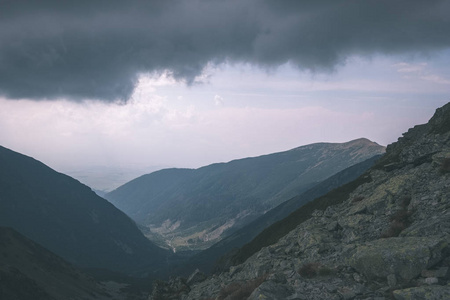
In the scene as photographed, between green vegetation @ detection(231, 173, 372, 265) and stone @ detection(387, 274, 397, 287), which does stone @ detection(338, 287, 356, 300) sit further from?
green vegetation @ detection(231, 173, 372, 265)

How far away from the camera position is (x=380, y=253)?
1969 centimetres

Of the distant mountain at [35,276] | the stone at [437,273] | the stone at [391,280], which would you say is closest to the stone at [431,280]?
the stone at [437,273]

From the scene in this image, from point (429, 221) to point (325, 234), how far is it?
39.2 feet

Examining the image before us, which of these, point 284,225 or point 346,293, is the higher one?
point 346,293

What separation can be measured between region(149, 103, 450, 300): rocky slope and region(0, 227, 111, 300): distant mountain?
402 ft

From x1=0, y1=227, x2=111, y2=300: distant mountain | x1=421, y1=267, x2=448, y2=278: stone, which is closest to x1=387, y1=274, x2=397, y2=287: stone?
x1=421, y1=267, x2=448, y2=278: stone

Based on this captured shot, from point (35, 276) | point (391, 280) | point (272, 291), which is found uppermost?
point (391, 280)

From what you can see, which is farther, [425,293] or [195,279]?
[195,279]

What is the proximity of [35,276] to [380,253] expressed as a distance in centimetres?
16940

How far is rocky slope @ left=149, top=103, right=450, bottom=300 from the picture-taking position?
18.0 meters

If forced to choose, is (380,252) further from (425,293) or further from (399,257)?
(425,293)

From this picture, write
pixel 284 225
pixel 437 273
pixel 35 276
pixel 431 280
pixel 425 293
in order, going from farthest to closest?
pixel 35 276, pixel 284 225, pixel 437 273, pixel 431 280, pixel 425 293

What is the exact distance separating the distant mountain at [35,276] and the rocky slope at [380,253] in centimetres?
12253

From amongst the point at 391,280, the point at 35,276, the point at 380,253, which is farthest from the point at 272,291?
the point at 35,276
